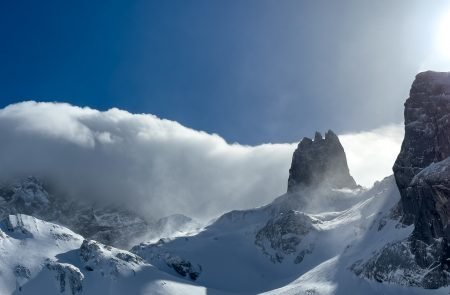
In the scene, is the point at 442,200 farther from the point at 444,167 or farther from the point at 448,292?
the point at 448,292

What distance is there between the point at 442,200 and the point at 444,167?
9684 mm

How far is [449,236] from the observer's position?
656 ft

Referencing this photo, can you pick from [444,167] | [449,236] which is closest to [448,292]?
[449,236]

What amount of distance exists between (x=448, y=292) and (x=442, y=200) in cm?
2706

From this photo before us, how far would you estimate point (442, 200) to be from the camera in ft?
641

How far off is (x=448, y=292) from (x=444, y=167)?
120 ft

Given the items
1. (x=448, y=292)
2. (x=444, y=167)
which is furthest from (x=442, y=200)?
(x=448, y=292)

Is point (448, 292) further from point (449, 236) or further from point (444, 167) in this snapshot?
point (444, 167)

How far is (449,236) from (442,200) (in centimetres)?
1218

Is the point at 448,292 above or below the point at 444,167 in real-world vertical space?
below

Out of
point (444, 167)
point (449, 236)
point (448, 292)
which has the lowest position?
point (448, 292)

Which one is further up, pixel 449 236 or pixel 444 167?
pixel 444 167

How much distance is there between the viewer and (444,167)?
7618 inches

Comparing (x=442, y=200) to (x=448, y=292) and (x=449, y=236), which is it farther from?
(x=448, y=292)
